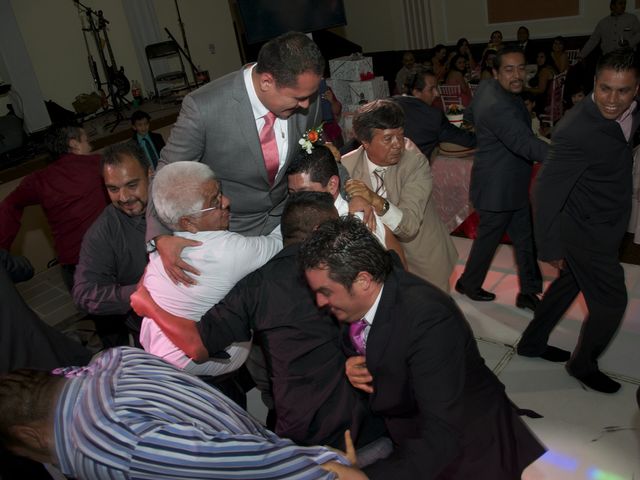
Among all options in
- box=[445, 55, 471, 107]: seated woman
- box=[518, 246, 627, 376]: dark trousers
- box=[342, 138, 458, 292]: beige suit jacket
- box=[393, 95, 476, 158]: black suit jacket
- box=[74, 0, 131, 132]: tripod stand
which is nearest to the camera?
box=[518, 246, 627, 376]: dark trousers

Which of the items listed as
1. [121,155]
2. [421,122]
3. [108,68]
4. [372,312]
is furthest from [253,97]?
[108,68]

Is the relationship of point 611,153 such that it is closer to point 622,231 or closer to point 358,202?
point 622,231

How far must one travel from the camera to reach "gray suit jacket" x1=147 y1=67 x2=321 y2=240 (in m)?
1.97

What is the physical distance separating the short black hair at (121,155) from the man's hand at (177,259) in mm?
768

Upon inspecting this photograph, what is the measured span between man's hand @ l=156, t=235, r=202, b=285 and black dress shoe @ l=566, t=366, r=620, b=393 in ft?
6.20

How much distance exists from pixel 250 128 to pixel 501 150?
1.63 metres

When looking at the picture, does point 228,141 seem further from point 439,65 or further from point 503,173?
point 439,65

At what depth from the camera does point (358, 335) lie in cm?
164

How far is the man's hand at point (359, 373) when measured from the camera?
1550 millimetres

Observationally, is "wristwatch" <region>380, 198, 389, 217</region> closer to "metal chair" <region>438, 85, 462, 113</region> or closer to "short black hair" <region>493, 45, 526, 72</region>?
"short black hair" <region>493, 45, 526, 72</region>

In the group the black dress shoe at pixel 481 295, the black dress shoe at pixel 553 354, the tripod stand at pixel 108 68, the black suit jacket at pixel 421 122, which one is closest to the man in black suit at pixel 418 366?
the black dress shoe at pixel 553 354

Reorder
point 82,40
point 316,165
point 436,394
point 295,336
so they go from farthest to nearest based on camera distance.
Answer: point 82,40, point 316,165, point 295,336, point 436,394

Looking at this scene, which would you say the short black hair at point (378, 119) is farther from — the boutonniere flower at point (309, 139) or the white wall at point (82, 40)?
the white wall at point (82, 40)

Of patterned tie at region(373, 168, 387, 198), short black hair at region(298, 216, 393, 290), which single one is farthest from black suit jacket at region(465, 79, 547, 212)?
short black hair at region(298, 216, 393, 290)
